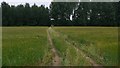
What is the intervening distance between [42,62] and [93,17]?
334ft

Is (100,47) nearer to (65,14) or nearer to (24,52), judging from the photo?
(24,52)

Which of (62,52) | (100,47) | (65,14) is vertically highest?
(62,52)

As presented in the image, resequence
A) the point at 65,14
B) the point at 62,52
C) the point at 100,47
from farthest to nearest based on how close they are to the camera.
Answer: the point at 65,14
the point at 100,47
the point at 62,52

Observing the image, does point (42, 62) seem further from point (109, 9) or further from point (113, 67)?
point (109, 9)

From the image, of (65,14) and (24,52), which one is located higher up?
(24,52)

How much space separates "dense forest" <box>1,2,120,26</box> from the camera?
369 feet

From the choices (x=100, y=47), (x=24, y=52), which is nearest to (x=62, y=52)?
(x=24, y=52)

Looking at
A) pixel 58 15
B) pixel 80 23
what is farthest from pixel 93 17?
pixel 58 15

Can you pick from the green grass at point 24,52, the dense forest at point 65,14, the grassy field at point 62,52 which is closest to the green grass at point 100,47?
the grassy field at point 62,52

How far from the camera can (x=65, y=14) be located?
399ft

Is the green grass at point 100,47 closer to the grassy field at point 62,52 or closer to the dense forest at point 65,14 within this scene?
the grassy field at point 62,52

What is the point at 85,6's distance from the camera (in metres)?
124

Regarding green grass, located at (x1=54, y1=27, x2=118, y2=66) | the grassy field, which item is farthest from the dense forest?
the grassy field

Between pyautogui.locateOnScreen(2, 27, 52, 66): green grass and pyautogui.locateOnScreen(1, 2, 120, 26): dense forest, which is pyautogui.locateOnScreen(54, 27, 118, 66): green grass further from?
pyautogui.locateOnScreen(1, 2, 120, 26): dense forest
